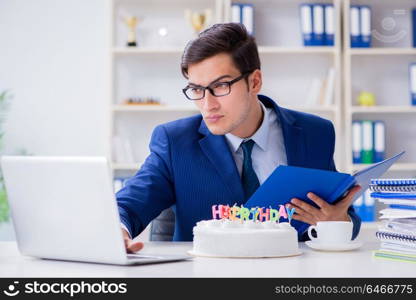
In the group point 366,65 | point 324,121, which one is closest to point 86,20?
point 366,65

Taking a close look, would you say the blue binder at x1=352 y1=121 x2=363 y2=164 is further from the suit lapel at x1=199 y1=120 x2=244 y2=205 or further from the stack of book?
the stack of book

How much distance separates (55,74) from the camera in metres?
4.61

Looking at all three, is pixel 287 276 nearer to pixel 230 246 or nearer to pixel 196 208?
pixel 230 246

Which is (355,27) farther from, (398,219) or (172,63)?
(398,219)

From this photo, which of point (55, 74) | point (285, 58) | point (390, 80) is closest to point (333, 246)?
point (285, 58)

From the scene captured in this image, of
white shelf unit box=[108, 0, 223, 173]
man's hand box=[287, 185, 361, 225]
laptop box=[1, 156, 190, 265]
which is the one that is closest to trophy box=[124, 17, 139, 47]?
white shelf unit box=[108, 0, 223, 173]

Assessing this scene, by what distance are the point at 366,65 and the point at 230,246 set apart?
11.0 ft

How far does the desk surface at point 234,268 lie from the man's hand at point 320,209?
0.22 meters

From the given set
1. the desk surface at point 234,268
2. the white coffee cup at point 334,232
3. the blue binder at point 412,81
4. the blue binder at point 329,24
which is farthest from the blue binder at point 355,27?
the desk surface at point 234,268

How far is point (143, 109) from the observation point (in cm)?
432

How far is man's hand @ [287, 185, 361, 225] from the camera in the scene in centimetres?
175

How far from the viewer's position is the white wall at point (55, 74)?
4.59 meters

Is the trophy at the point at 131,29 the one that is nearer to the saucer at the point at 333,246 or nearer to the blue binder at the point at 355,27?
the blue binder at the point at 355,27

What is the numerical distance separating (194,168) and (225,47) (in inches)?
15.4
